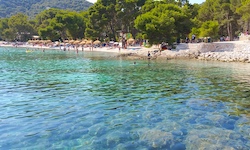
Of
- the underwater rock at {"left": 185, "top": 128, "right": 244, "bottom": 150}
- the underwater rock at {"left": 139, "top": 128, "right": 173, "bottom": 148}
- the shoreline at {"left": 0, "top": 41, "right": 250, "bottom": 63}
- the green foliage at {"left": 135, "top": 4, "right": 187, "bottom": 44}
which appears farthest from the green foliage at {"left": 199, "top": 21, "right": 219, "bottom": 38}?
the underwater rock at {"left": 139, "top": 128, "right": 173, "bottom": 148}

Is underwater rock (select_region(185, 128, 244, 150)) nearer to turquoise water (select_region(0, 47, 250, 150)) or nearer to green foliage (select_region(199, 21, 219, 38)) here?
turquoise water (select_region(0, 47, 250, 150))

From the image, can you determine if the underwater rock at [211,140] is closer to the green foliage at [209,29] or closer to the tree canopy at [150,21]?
the tree canopy at [150,21]

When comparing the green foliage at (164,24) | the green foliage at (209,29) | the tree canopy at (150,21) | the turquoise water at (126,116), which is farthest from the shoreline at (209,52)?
the turquoise water at (126,116)

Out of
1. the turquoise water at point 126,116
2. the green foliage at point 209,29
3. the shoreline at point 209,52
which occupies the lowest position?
the turquoise water at point 126,116

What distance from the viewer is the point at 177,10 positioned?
49.3 m

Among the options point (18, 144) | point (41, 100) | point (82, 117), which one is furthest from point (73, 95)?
point (18, 144)

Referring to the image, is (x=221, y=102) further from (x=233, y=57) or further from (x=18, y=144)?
(x=233, y=57)

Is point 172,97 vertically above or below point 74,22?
below

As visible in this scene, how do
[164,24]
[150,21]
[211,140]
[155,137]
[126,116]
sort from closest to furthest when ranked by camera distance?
[211,140] → [155,137] → [126,116] → [164,24] → [150,21]

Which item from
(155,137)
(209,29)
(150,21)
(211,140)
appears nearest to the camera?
(211,140)

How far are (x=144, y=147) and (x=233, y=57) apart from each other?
33988mm

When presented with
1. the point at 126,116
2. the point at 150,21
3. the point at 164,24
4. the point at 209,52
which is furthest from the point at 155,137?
the point at 150,21

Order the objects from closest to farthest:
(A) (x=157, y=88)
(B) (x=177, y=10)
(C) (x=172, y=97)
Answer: (C) (x=172, y=97)
(A) (x=157, y=88)
(B) (x=177, y=10)

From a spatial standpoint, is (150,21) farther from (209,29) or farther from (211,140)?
(211,140)
